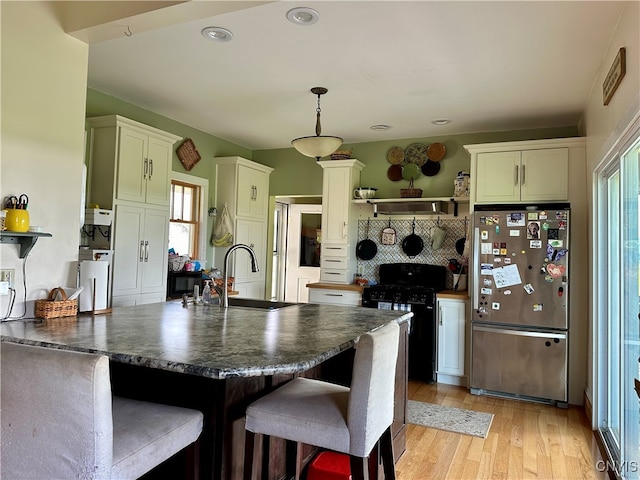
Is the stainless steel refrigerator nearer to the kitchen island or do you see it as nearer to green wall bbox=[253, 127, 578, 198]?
green wall bbox=[253, 127, 578, 198]

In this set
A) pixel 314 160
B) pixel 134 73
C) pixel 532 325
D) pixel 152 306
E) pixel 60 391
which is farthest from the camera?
pixel 314 160

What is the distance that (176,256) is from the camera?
4566 mm

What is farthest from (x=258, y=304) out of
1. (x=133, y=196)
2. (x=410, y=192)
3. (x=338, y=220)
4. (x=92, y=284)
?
(x=410, y=192)

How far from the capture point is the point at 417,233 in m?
5.11

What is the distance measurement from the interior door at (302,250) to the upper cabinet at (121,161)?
8.80ft

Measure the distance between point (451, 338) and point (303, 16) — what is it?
315 cm

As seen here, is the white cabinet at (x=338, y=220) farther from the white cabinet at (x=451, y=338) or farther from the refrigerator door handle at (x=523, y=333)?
the refrigerator door handle at (x=523, y=333)

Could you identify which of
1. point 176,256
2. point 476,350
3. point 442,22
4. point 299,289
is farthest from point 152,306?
point 299,289

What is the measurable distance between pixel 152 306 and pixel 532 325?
312cm

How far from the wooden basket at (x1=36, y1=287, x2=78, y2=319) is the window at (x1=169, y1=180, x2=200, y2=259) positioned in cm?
259

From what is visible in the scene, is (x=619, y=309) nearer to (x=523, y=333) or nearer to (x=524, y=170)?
(x=523, y=333)

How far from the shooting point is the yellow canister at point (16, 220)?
2.06 metres

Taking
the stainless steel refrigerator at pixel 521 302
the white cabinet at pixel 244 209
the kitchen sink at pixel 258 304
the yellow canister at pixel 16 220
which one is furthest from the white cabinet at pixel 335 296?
Answer: the yellow canister at pixel 16 220

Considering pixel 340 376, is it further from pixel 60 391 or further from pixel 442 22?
pixel 442 22
